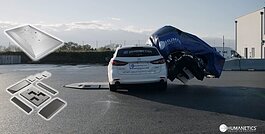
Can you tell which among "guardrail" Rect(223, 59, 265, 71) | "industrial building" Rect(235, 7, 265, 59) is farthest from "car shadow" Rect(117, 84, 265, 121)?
"industrial building" Rect(235, 7, 265, 59)

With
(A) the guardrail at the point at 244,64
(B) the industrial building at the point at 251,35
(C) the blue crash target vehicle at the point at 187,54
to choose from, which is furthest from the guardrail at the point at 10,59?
(C) the blue crash target vehicle at the point at 187,54

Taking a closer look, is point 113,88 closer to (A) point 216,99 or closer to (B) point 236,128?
(A) point 216,99

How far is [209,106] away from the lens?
30.7 ft

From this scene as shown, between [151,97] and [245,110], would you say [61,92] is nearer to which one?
[151,97]

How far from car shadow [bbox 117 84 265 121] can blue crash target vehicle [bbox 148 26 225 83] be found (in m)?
1.60

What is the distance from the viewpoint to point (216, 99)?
417 inches

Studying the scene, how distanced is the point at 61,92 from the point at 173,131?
682cm

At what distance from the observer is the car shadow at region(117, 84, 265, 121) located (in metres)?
8.73

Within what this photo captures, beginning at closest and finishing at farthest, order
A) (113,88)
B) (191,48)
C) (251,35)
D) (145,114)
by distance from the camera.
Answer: (145,114), (113,88), (191,48), (251,35)

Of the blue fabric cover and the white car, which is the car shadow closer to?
the white car

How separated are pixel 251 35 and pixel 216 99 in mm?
41427

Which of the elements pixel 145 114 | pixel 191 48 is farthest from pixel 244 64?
pixel 145 114

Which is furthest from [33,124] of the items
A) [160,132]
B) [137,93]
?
[137,93]

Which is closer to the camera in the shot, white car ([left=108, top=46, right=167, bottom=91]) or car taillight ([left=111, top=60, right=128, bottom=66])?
white car ([left=108, top=46, right=167, bottom=91])
